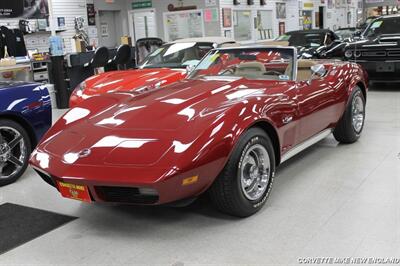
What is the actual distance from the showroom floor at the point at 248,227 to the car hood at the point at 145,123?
570 mm

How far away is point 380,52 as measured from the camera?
29.8ft

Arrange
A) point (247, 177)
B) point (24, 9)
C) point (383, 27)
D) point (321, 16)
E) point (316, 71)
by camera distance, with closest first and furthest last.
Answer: point (247, 177) < point (316, 71) < point (383, 27) < point (24, 9) < point (321, 16)

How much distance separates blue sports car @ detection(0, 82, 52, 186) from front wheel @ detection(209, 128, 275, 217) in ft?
7.81

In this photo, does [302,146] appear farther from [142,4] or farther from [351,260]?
[142,4]

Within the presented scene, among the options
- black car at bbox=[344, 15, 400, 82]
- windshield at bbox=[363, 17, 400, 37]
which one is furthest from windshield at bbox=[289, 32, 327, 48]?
black car at bbox=[344, 15, 400, 82]

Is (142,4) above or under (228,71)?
above

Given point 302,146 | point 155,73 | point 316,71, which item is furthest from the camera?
point 155,73

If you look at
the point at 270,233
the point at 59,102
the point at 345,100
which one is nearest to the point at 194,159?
the point at 270,233

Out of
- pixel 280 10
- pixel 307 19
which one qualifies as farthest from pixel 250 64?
pixel 307 19

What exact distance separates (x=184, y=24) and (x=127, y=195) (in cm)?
1247

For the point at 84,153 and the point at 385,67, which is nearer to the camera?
the point at 84,153

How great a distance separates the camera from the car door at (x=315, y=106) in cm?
411

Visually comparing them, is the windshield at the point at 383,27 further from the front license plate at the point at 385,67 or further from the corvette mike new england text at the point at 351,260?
the corvette mike new england text at the point at 351,260

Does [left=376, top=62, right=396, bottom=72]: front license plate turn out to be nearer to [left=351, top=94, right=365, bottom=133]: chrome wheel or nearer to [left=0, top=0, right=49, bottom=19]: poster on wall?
[left=351, top=94, right=365, bottom=133]: chrome wheel
